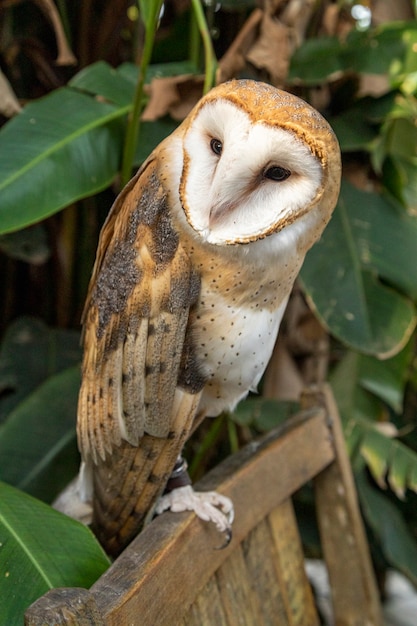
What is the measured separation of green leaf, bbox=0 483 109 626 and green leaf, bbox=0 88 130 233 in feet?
1.31

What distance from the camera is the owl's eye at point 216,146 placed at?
0.66m

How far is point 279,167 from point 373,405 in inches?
40.2

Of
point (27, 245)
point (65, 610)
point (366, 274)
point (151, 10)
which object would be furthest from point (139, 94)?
point (65, 610)

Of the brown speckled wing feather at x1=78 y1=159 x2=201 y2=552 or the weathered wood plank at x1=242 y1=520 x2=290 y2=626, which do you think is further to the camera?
the weathered wood plank at x1=242 y1=520 x2=290 y2=626

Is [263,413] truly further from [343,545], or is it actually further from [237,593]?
[237,593]

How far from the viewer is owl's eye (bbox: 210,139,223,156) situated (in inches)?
25.9

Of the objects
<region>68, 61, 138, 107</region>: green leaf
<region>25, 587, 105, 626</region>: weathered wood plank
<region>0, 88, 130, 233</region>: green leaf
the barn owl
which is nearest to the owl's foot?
the barn owl

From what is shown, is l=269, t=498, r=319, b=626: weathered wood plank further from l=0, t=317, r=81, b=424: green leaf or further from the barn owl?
l=0, t=317, r=81, b=424: green leaf

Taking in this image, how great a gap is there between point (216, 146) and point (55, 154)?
0.50m

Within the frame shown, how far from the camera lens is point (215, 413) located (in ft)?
2.95

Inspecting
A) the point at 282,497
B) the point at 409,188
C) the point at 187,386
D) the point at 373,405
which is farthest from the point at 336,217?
the point at 187,386

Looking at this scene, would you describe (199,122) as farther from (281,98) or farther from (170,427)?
(170,427)

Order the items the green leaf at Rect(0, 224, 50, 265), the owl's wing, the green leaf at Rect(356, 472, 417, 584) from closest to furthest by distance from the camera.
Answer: the owl's wing → the green leaf at Rect(0, 224, 50, 265) → the green leaf at Rect(356, 472, 417, 584)

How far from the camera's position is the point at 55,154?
1.09m
